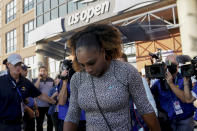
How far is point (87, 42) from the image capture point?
1.32 m

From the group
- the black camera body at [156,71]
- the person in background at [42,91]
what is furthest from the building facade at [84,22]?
the black camera body at [156,71]

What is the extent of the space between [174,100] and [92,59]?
2.16m

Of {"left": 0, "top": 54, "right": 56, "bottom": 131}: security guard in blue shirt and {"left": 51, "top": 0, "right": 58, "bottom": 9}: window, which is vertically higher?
{"left": 51, "top": 0, "right": 58, "bottom": 9}: window

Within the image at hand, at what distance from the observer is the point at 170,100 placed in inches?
120

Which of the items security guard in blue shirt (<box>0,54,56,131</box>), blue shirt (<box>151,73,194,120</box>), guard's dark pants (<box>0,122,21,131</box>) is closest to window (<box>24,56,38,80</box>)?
security guard in blue shirt (<box>0,54,56,131</box>)

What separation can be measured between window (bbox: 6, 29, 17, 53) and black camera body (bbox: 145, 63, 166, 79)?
21448 millimetres

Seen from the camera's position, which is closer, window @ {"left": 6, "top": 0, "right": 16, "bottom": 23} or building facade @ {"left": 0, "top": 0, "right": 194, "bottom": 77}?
building facade @ {"left": 0, "top": 0, "right": 194, "bottom": 77}

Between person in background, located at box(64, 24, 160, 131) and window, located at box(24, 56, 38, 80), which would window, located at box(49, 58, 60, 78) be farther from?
person in background, located at box(64, 24, 160, 131)

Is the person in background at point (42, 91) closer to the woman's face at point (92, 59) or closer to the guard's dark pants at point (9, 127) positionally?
the guard's dark pants at point (9, 127)

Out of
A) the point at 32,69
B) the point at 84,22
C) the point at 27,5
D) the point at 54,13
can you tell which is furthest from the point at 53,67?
the point at 27,5

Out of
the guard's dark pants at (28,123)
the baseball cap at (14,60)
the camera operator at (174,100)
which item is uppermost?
the baseball cap at (14,60)

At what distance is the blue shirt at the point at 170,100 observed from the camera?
2953 mm

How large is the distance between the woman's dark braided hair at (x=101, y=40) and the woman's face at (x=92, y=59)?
0.11 feet

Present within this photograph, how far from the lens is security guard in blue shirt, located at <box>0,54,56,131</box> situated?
2.94m
